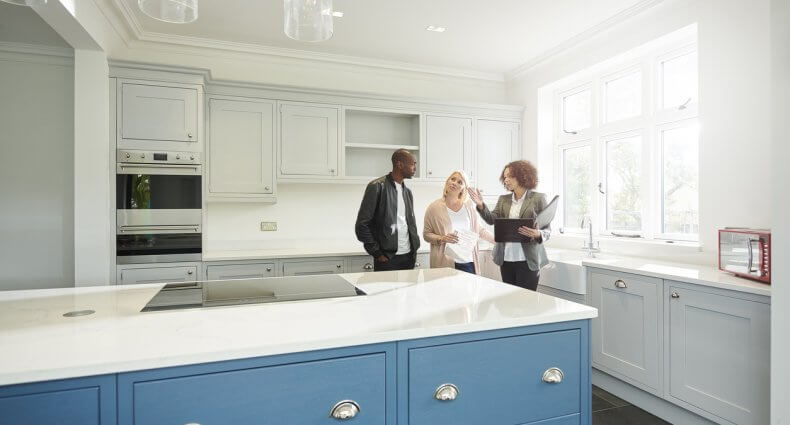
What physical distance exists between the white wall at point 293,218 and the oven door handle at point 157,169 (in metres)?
0.67

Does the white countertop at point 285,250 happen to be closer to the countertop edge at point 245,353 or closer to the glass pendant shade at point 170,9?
the glass pendant shade at point 170,9

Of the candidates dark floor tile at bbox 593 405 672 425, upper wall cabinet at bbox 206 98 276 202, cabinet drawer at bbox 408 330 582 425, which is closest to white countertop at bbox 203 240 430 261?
upper wall cabinet at bbox 206 98 276 202

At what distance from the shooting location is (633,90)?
3631mm

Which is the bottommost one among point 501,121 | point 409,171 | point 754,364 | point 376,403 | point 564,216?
point 754,364

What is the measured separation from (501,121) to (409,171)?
203 cm

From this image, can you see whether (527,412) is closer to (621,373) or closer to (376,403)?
(376,403)

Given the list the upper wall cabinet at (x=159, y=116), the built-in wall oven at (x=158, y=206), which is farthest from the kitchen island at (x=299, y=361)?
the upper wall cabinet at (x=159, y=116)

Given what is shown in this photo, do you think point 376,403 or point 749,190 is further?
point 749,190

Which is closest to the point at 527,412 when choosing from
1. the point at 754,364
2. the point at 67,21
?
the point at 754,364

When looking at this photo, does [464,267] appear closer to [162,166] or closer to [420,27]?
[420,27]

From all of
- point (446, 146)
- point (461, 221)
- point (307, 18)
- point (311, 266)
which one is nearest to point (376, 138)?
point (446, 146)

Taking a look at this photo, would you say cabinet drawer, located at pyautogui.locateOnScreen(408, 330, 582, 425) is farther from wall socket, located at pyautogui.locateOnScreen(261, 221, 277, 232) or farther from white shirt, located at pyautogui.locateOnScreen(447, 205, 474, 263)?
wall socket, located at pyautogui.locateOnScreen(261, 221, 277, 232)

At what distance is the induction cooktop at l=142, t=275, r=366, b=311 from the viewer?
148 cm

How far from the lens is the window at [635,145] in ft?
10.5
